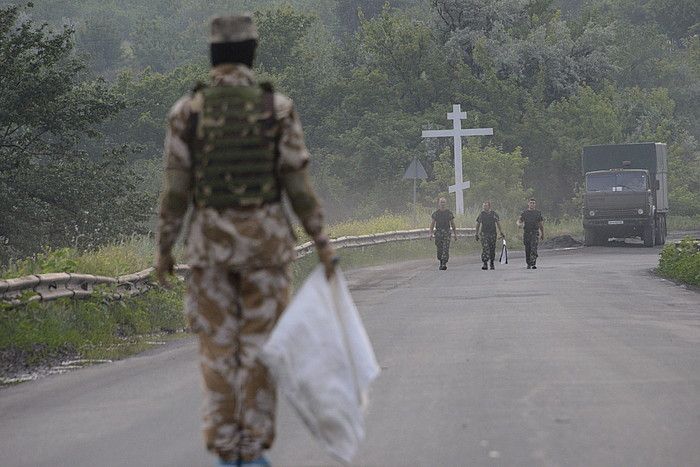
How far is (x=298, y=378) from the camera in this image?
6711 mm

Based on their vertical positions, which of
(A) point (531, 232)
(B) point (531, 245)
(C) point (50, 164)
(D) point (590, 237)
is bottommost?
(D) point (590, 237)

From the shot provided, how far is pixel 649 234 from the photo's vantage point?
49.1 m

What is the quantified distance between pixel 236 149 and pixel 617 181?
1726 inches

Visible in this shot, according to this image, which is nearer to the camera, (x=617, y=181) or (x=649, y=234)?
(x=649, y=234)

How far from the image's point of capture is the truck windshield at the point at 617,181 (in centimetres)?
4925

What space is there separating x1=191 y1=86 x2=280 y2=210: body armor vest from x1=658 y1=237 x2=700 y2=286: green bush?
834 inches

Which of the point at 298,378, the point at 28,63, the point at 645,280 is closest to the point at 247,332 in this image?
the point at 298,378

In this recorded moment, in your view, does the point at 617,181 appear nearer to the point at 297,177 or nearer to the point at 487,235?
the point at 487,235

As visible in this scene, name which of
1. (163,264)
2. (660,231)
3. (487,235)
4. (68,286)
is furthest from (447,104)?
(163,264)

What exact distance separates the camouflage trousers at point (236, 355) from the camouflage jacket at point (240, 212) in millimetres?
80

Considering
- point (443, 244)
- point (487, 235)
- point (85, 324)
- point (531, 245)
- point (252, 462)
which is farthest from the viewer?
point (443, 244)

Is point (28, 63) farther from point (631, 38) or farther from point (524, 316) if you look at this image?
point (631, 38)

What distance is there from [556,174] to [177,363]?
193 ft

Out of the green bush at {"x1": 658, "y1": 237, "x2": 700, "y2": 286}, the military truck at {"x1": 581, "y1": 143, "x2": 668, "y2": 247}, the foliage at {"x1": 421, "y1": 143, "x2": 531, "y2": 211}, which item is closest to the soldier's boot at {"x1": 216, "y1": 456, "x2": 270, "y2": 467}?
the green bush at {"x1": 658, "y1": 237, "x2": 700, "y2": 286}
